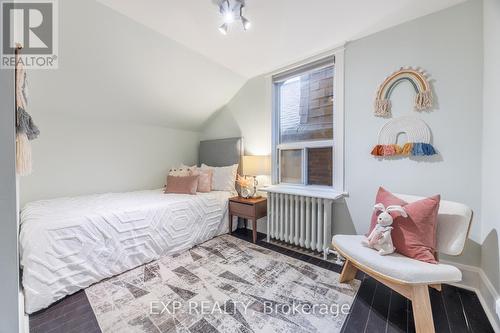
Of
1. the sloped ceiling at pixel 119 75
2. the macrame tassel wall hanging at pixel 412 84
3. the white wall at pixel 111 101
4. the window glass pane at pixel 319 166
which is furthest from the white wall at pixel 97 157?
the macrame tassel wall hanging at pixel 412 84

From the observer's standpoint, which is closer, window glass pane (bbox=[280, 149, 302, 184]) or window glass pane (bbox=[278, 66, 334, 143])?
window glass pane (bbox=[278, 66, 334, 143])

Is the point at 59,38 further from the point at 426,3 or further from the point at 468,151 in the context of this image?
the point at 468,151

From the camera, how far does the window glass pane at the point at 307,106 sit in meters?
2.50

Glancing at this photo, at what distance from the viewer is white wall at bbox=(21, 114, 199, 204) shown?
8.21 feet

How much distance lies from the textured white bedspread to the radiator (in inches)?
34.1

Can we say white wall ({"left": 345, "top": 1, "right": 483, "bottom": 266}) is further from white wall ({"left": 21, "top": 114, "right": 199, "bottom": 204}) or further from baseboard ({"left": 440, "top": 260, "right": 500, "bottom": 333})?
white wall ({"left": 21, "top": 114, "right": 199, "bottom": 204})

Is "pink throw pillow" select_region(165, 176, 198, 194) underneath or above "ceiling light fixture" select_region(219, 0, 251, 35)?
underneath

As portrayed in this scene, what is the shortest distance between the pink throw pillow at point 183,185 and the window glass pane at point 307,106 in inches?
56.5

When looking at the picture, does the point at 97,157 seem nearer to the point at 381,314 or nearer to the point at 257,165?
the point at 257,165

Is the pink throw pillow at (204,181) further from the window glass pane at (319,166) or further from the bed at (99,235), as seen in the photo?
the window glass pane at (319,166)

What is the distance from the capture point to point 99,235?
1853 mm

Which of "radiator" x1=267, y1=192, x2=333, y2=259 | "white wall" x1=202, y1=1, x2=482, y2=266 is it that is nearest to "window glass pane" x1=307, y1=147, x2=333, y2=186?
"white wall" x1=202, y1=1, x2=482, y2=266

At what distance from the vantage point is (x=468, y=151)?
1646 mm

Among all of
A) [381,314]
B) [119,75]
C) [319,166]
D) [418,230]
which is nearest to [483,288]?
[418,230]
